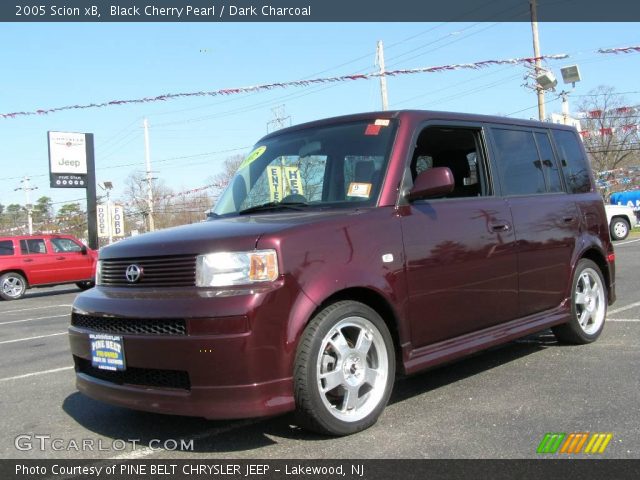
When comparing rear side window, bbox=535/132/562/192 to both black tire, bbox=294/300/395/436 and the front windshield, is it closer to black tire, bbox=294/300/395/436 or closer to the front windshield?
the front windshield

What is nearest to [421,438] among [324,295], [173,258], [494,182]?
[324,295]

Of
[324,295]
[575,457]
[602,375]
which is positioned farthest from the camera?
[602,375]

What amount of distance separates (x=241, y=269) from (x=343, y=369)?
34.1 inches

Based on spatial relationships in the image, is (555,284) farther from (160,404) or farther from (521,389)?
(160,404)

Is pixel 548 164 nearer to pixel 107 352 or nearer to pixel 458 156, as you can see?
pixel 458 156

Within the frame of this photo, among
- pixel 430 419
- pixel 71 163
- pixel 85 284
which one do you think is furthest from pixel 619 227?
pixel 71 163

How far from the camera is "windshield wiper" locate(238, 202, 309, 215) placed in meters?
4.12

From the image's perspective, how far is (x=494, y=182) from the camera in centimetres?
478

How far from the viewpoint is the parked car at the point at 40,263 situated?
56.5 feet

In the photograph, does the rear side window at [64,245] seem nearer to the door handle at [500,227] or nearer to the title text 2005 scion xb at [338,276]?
the title text 2005 scion xb at [338,276]

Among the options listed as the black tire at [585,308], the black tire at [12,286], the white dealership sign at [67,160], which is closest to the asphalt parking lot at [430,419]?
the black tire at [585,308]

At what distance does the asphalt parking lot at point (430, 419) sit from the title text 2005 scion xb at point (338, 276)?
Answer: 297 millimetres

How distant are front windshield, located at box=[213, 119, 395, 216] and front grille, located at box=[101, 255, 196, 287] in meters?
1.06

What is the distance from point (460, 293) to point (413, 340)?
56 cm
